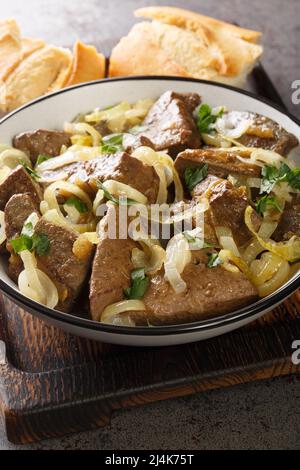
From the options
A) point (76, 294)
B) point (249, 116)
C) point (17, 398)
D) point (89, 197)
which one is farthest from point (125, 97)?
point (17, 398)

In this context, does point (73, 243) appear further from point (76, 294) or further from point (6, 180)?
point (6, 180)

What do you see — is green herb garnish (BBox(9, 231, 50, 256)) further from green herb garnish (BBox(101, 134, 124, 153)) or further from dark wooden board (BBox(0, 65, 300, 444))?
green herb garnish (BBox(101, 134, 124, 153))

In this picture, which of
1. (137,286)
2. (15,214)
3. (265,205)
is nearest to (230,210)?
(265,205)

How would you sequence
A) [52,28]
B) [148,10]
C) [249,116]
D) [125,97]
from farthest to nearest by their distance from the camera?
[52,28] → [148,10] → [125,97] → [249,116]

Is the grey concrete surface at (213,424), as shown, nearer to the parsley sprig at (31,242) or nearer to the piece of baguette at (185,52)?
the parsley sprig at (31,242)

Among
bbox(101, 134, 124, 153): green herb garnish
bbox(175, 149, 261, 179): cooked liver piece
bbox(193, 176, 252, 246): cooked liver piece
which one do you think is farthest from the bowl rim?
bbox(101, 134, 124, 153): green herb garnish

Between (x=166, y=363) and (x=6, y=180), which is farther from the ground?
(x=6, y=180)
